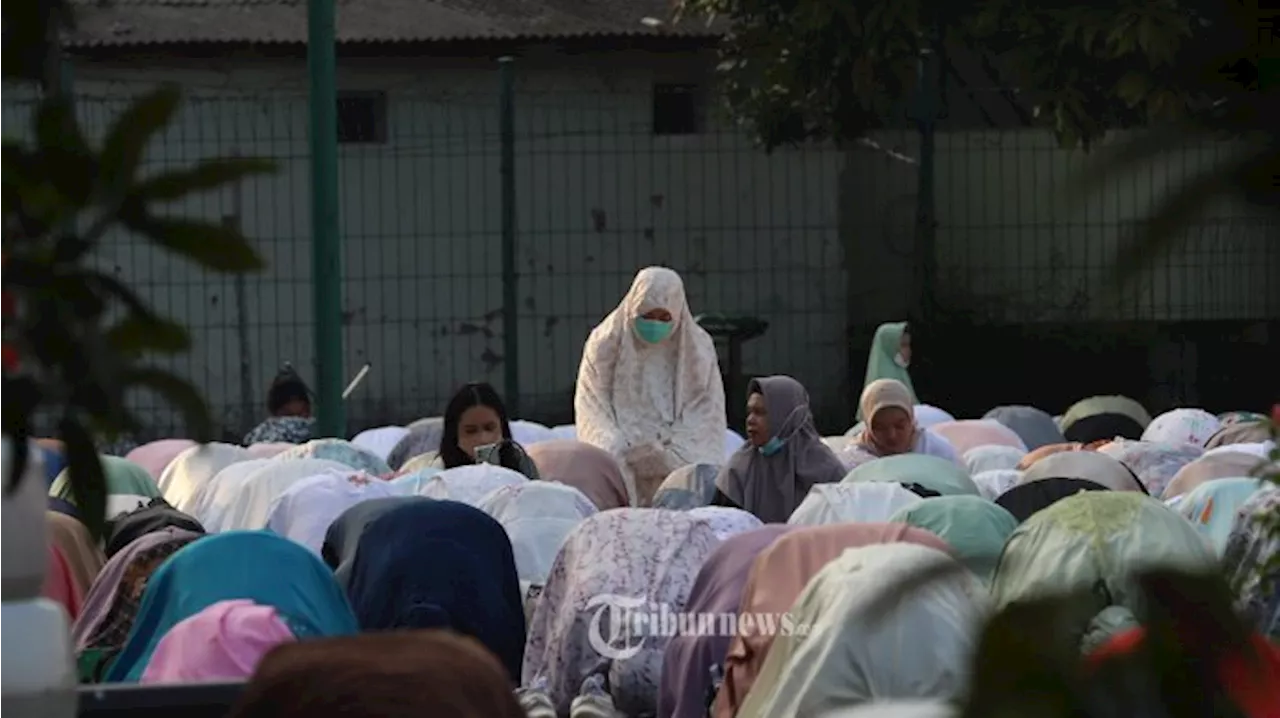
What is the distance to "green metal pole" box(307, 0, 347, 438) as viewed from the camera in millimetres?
10766

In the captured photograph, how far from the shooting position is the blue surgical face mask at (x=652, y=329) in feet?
40.6

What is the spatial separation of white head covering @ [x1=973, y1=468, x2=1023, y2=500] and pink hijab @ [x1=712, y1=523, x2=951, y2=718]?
2.40m

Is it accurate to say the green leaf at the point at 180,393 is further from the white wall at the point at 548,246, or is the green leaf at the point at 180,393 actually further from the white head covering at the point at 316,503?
the white wall at the point at 548,246

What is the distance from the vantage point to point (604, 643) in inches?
280

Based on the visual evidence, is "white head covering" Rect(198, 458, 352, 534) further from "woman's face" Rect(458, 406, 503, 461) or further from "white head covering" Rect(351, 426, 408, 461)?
"white head covering" Rect(351, 426, 408, 461)

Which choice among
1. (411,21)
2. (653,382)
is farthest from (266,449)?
(411,21)

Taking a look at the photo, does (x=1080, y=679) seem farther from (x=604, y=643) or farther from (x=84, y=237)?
(x=604, y=643)

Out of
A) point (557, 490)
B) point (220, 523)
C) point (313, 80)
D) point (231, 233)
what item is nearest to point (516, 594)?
point (557, 490)

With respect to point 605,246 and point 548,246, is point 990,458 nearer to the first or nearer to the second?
point 605,246

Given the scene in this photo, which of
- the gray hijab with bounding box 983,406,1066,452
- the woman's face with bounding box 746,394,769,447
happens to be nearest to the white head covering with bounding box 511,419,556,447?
the woman's face with bounding box 746,394,769,447

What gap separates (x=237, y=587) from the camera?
6.34 m

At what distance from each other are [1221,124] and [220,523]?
27.9 ft

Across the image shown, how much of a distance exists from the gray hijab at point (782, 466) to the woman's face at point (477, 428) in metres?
0.93

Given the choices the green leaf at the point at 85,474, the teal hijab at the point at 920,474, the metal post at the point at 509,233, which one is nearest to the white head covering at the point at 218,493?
the teal hijab at the point at 920,474
